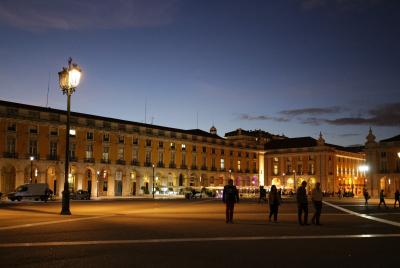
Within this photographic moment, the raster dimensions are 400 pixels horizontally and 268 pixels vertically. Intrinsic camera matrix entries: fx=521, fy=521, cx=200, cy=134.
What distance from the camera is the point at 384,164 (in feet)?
293

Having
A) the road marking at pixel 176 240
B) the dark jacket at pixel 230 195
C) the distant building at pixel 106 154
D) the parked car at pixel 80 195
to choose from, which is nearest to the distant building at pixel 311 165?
the distant building at pixel 106 154

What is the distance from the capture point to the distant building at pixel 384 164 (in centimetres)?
8800

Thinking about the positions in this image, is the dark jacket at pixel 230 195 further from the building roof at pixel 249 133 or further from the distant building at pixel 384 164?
the building roof at pixel 249 133

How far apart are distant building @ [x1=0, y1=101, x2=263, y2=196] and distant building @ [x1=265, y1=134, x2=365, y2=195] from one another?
14.7 metres

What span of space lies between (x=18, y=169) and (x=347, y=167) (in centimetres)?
8140

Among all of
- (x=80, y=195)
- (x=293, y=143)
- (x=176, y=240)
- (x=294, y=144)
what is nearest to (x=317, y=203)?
(x=176, y=240)

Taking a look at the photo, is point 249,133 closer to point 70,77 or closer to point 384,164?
point 384,164

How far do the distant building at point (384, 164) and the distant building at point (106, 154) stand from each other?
29.8 metres

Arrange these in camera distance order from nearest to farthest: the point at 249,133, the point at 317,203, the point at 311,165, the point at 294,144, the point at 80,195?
the point at 317,203, the point at 80,195, the point at 311,165, the point at 294,144, the point at 249,133

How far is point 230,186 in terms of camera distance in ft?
64.5

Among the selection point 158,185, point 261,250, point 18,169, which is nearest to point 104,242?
point 261,250

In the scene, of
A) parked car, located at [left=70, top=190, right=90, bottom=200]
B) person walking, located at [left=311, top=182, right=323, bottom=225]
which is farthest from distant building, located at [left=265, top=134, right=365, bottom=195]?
person walking, located at [left=311, top=182, right=323, bottom=225]

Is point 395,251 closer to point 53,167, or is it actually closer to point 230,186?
point 230,186

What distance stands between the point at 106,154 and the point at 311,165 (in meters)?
54.2
